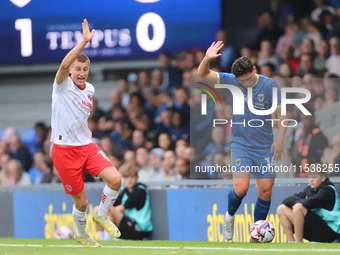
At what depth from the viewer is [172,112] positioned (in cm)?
1089

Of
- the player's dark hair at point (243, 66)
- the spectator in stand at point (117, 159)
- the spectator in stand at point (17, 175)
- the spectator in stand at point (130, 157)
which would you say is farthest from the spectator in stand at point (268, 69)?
the spectator in stand at point (17, 175)

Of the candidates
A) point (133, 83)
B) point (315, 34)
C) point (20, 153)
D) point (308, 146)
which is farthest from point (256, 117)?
point (20, 153)

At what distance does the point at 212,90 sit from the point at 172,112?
160 cm

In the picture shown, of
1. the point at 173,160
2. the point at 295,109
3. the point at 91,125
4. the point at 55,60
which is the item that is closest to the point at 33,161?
the point at 91,125

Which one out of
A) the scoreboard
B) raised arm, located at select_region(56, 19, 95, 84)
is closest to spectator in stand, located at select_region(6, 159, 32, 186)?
the scoreboard

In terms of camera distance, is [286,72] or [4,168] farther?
[4,168]

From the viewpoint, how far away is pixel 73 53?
6246mm

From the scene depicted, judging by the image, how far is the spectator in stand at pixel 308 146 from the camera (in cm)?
823

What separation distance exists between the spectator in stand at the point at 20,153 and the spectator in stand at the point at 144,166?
11.3 feet

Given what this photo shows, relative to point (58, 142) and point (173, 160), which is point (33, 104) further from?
point (58, 142)

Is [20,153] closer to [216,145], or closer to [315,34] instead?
[216,145]

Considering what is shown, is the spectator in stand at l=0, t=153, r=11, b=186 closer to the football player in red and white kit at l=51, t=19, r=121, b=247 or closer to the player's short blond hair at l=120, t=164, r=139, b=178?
the player's short blond hair at l=120, t=164, r=139, b=178

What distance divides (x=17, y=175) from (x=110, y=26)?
4.71 m

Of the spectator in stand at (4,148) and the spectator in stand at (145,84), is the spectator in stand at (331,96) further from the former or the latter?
the spectator in stand at (4,148)
